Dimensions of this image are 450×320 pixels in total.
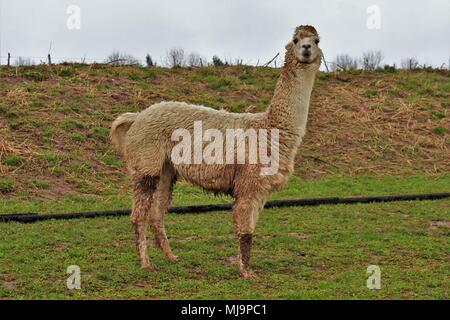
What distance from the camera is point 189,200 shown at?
14578 mm

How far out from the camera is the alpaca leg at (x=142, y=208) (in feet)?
28.7

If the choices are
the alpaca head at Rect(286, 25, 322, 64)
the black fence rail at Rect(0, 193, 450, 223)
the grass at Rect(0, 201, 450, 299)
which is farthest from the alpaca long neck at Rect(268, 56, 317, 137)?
the black fence rail at Rect(0, 193, 450, 223)

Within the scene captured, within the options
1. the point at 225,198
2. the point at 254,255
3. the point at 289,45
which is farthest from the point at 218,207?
the point at 289,45

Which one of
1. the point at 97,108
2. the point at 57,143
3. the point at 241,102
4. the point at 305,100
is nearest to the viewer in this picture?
the point at 305,100

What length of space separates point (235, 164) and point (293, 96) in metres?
1.01

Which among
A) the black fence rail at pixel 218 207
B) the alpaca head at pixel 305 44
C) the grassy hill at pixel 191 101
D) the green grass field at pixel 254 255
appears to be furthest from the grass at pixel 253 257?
the grassy hill at pixel 191 101

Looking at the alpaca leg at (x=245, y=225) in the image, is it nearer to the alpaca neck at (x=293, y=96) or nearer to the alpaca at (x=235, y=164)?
the alpaca at (x=235, y=164)

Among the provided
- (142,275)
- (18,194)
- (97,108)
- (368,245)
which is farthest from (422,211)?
(97,108)

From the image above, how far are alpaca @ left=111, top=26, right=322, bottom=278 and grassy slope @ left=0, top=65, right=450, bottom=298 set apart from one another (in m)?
0.66

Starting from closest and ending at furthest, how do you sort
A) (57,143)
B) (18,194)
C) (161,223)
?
(161,223) < (18,194) < (57,143)

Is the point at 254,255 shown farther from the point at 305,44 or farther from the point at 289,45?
the point at 305,44

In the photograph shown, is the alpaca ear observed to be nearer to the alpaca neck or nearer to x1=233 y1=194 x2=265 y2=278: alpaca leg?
the alpaca neck

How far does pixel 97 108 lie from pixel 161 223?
11.2 meters

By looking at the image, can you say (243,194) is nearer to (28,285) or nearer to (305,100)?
(305,100)
